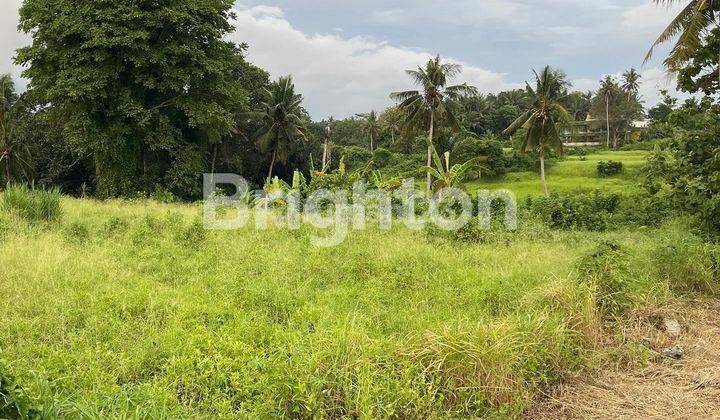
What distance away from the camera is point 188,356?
395 cm

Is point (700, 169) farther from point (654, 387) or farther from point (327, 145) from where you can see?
point (327, 145)

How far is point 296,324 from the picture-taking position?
480 centimetres

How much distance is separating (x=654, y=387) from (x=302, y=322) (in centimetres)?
306

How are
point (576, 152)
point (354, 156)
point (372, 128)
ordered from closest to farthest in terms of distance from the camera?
point (354, 156), point (576, 152), point (372, 128)

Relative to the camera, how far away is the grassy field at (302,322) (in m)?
3.38

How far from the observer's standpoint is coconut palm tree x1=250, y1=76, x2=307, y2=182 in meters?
29.1

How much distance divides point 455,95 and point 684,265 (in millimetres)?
21181

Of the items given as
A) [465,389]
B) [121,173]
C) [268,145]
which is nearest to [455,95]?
[268,145]

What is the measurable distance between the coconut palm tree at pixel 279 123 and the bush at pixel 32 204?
62.1 feet

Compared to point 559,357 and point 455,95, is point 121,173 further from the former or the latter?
point 559,357

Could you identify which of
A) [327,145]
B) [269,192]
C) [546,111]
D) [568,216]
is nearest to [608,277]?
[568,216]

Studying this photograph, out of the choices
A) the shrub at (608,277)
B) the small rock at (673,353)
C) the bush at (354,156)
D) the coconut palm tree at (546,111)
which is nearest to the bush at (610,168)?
the coconut palm tree at (546,111)

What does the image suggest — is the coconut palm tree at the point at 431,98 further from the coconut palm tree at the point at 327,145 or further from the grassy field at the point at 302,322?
the grassy field at the point at 302,322

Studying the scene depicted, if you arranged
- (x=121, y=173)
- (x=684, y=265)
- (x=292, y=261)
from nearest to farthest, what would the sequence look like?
(x=684, y=265) → (x=292, y=261) → (x=121, y=173)
